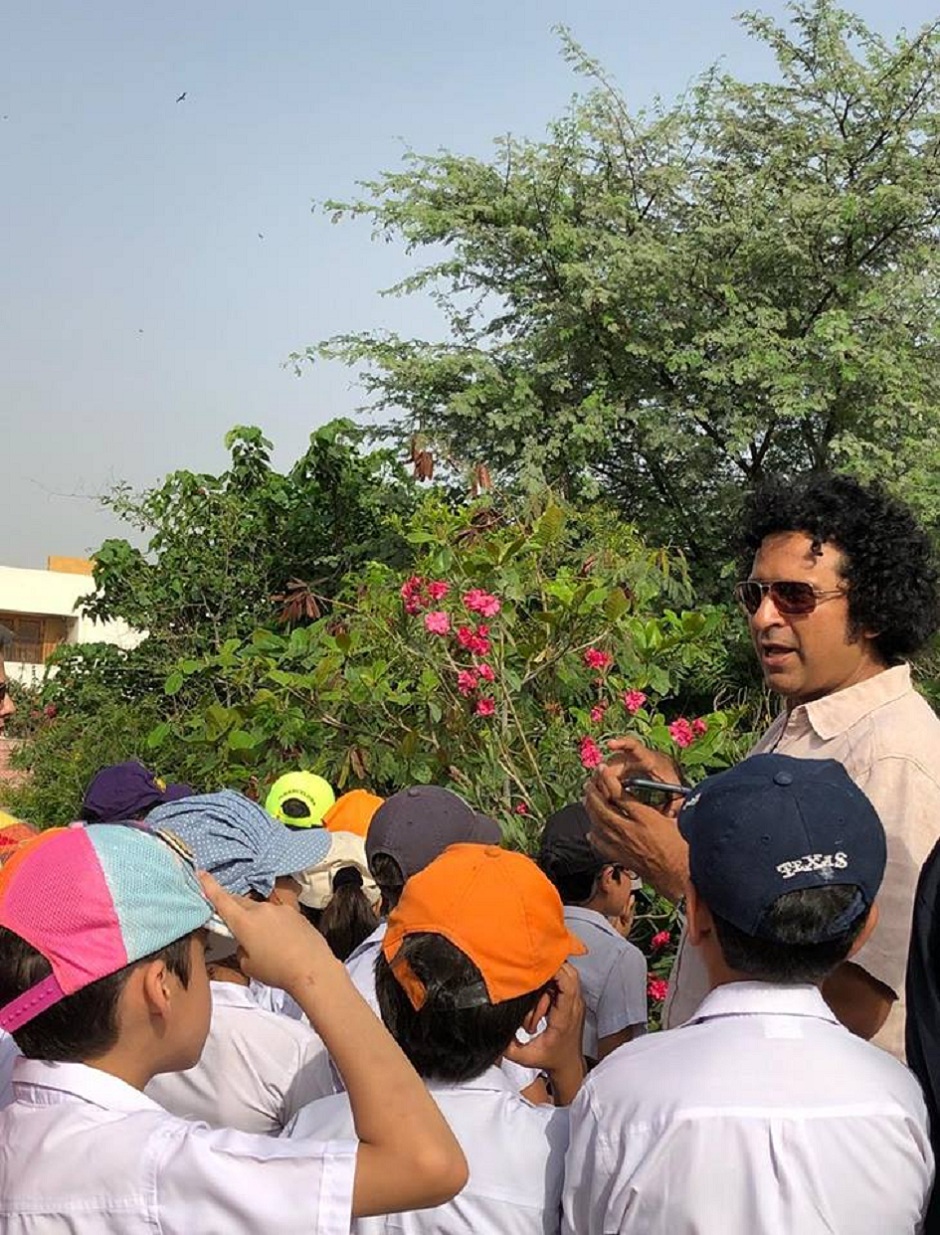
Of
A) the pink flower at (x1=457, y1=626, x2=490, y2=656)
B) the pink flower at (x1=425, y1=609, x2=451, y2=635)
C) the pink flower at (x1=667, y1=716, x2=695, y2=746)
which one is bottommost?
the pink flower at (x1=667, y1=716, x2=695, y2=746)

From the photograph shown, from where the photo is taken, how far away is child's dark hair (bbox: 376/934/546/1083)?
7.03 feet

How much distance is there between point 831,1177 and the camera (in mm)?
1754

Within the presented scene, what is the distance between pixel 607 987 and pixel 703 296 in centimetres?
1020

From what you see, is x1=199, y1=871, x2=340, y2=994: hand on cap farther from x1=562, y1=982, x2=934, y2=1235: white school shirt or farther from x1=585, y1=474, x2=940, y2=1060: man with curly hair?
x1=585, y1=474, x2=940, y2=1060: man with curly hair

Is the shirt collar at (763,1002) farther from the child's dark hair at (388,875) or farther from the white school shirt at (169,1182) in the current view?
the child's dark hair at (388,875)

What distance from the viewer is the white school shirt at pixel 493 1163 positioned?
2.02 metres

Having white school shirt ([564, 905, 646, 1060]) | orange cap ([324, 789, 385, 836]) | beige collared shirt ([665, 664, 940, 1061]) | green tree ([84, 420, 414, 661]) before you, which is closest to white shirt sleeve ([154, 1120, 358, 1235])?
beige collared shirt ([665, 664, 940, 1061])

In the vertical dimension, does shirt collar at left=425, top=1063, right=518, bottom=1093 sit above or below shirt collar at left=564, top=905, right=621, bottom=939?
below

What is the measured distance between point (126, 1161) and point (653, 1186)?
26.1 inches

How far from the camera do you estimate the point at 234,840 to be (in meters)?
3.02

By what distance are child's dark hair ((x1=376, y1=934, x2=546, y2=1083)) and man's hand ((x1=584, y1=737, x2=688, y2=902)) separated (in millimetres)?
416

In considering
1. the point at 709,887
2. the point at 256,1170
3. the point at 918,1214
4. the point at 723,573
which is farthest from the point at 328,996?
the point at 723,573

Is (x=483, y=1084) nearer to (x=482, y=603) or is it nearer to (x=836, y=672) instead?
(x=836, y=672)

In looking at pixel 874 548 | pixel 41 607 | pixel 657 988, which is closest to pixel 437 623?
pixel 657 988
